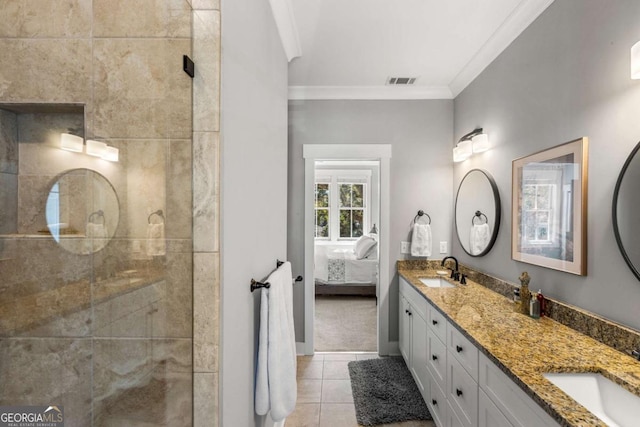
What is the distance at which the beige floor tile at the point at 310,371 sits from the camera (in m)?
2.79

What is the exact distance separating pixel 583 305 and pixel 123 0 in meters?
2.20

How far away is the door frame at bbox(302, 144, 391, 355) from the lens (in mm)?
3189

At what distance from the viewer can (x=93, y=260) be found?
2.65ft

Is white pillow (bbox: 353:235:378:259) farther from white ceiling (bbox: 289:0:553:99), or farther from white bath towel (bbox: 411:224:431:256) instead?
white ceiling (bbox: 289:0:553:99)

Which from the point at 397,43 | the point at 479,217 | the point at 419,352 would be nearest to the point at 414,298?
the point at 419,352

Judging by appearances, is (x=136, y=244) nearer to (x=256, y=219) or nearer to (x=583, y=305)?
(x=256, y=219)

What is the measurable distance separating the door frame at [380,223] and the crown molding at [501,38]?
901 mm

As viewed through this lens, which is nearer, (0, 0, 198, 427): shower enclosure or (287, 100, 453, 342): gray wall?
(0, 0, 198, 427): shower enclosure

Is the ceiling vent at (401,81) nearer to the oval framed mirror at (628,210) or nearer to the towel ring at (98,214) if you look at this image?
the oval framed mirror at (628,210)

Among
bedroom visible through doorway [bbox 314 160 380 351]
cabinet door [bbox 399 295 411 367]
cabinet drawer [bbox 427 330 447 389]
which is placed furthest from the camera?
bedroom visible through doorway [bbox 314 160 380 351]

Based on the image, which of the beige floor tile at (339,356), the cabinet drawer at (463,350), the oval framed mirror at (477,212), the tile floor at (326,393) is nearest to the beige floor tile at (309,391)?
the tile floor at (326,393)

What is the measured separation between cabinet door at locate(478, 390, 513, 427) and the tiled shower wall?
1070 mm

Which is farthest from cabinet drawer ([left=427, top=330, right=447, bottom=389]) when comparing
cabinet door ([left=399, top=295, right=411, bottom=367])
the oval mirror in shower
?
the oval mirror in shower

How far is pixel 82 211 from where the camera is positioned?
776 mm
